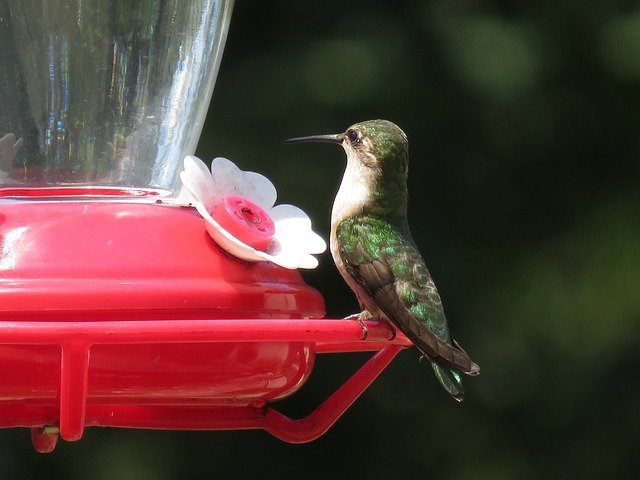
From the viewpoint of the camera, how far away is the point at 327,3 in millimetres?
5930

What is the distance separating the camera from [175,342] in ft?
7.12

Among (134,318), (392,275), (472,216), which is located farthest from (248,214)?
(472,216)

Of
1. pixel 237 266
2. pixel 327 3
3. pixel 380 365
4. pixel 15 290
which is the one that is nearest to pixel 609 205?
pixel 327 3

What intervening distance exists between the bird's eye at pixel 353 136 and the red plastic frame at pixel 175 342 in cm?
125

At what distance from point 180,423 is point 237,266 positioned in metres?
0.44

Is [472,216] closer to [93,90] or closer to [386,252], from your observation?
[386,252]

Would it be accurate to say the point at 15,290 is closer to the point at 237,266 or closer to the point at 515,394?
the point at 237,266

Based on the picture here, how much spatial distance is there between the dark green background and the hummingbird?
1.35 metres

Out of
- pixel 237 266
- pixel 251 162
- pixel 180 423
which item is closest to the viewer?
pixel 237 266

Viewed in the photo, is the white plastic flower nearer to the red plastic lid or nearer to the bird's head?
the red plastic lid

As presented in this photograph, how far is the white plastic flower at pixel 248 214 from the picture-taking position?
256 centimetres

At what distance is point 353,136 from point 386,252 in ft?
2.04

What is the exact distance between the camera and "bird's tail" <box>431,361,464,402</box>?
138 inches

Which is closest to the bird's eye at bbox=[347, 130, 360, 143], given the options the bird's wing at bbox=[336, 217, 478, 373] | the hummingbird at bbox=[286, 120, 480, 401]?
the hummingbird at bbox=[286, 120, 480, 401]
